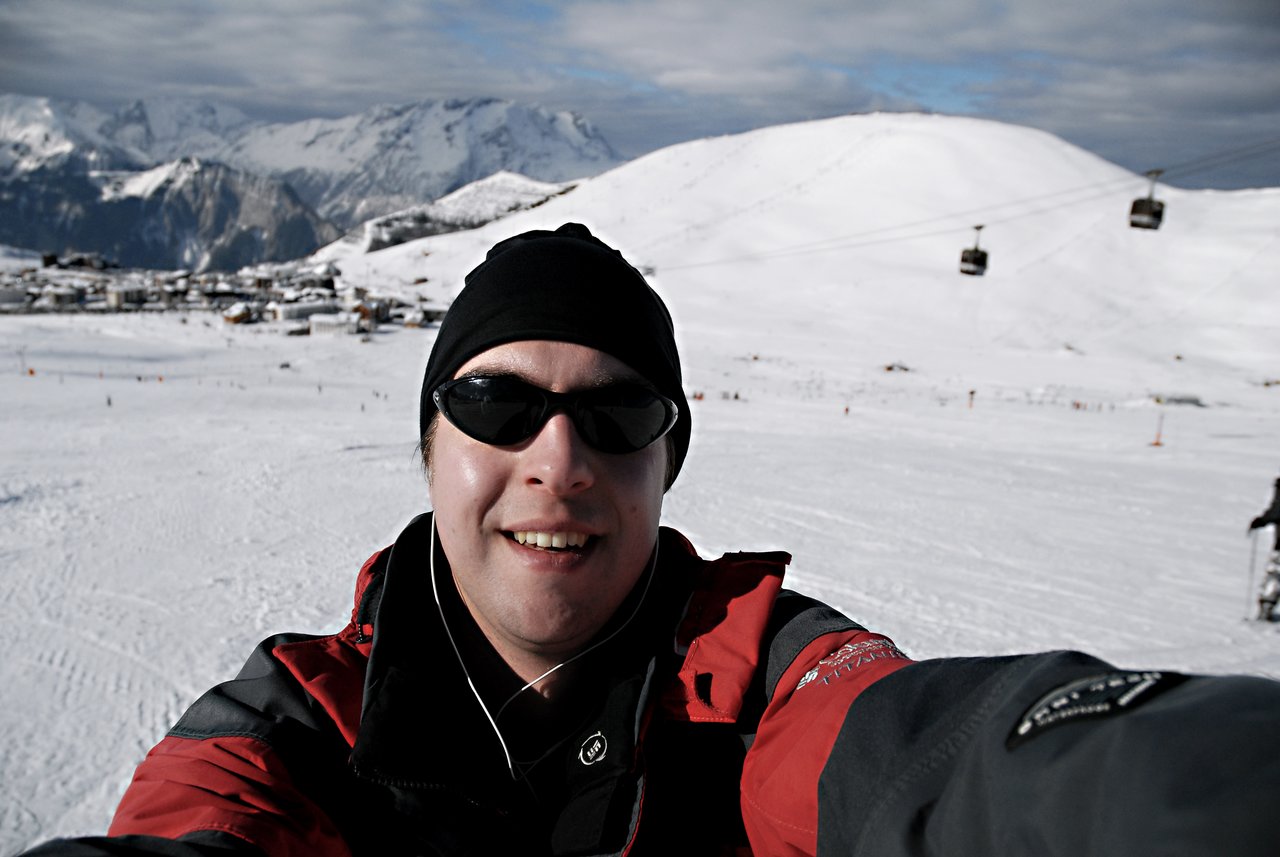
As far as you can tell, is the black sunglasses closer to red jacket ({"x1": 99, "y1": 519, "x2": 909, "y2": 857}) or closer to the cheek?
the cheek

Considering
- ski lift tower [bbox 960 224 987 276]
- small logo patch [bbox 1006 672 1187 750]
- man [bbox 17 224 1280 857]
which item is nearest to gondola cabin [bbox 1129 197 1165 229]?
ski lift tower [bbox 960 224 987 276]

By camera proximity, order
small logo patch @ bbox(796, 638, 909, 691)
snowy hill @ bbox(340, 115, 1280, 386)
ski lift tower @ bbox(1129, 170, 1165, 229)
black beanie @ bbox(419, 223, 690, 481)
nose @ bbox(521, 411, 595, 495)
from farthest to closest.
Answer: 1. snowy hill @ bbox(340, 115, 1280, 386)
2. ski lift tower @ bbox(1129, 170, 1165, 229)
3. black beanie @ bbox(419, 223, 690, 481)
4. nose @ bbox(521, 411, 595, 495)
5. small logo patch @ bbox(796, 638, 909, 691)

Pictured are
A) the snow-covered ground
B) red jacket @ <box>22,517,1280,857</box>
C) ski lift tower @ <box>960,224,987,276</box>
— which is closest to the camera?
red jacket @ <box>22,517,1280,857</box>

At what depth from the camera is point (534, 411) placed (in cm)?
159

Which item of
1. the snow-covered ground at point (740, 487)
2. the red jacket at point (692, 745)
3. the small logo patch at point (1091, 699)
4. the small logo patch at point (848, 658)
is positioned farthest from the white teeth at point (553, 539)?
the snow-covered ground at point (740, 487)

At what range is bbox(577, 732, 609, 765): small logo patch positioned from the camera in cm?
157

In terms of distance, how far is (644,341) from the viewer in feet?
5.77

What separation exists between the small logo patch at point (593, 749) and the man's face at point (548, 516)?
19 cm

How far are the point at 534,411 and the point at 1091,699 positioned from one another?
1089 millimetres

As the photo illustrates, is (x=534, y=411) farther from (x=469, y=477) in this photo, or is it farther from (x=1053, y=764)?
(x=1053, y=764)

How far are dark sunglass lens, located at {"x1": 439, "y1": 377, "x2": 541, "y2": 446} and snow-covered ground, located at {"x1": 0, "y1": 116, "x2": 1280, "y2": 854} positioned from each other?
11.8 feet

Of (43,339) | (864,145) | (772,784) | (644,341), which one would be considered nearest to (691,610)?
(772,784)

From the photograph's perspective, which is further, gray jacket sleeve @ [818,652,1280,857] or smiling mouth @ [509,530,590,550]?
smiling mouth @ [509,530,590,550]

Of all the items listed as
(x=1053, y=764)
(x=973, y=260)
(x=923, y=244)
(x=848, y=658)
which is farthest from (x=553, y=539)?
(x=923, y=244)
